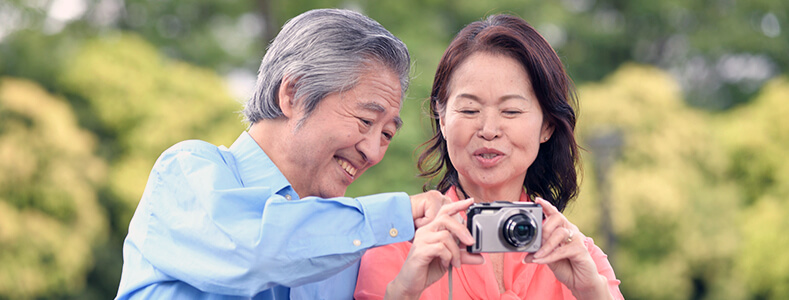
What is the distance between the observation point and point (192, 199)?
2592 millimetres

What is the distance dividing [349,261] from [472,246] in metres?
0.38

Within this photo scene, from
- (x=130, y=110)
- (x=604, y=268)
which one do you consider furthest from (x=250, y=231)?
(x=130, y=110)

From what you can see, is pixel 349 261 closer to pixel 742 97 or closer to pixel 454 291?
pixel 454 291

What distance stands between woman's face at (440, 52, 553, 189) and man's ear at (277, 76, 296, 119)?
22.0 inches

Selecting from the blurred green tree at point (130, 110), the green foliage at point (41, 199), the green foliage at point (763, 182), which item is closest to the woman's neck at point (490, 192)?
the green foliage at point (41, 199)

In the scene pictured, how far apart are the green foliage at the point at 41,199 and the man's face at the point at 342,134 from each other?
10.7 meters

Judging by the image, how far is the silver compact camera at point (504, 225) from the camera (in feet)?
8.41

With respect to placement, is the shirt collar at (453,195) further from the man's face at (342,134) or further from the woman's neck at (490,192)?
the man's face at (342,134)

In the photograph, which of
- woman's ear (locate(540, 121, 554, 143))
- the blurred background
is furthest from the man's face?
the blurred background

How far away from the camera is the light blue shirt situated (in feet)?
7.94

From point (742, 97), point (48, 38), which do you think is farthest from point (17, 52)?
point (742, 97)

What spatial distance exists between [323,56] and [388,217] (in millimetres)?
690

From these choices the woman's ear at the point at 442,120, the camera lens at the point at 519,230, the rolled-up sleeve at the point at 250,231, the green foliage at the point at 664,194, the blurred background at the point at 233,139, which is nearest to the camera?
the rolled-up sleeve at the point at 250,231

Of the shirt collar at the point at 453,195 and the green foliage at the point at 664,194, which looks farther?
the green foliage at the point at 664,194
